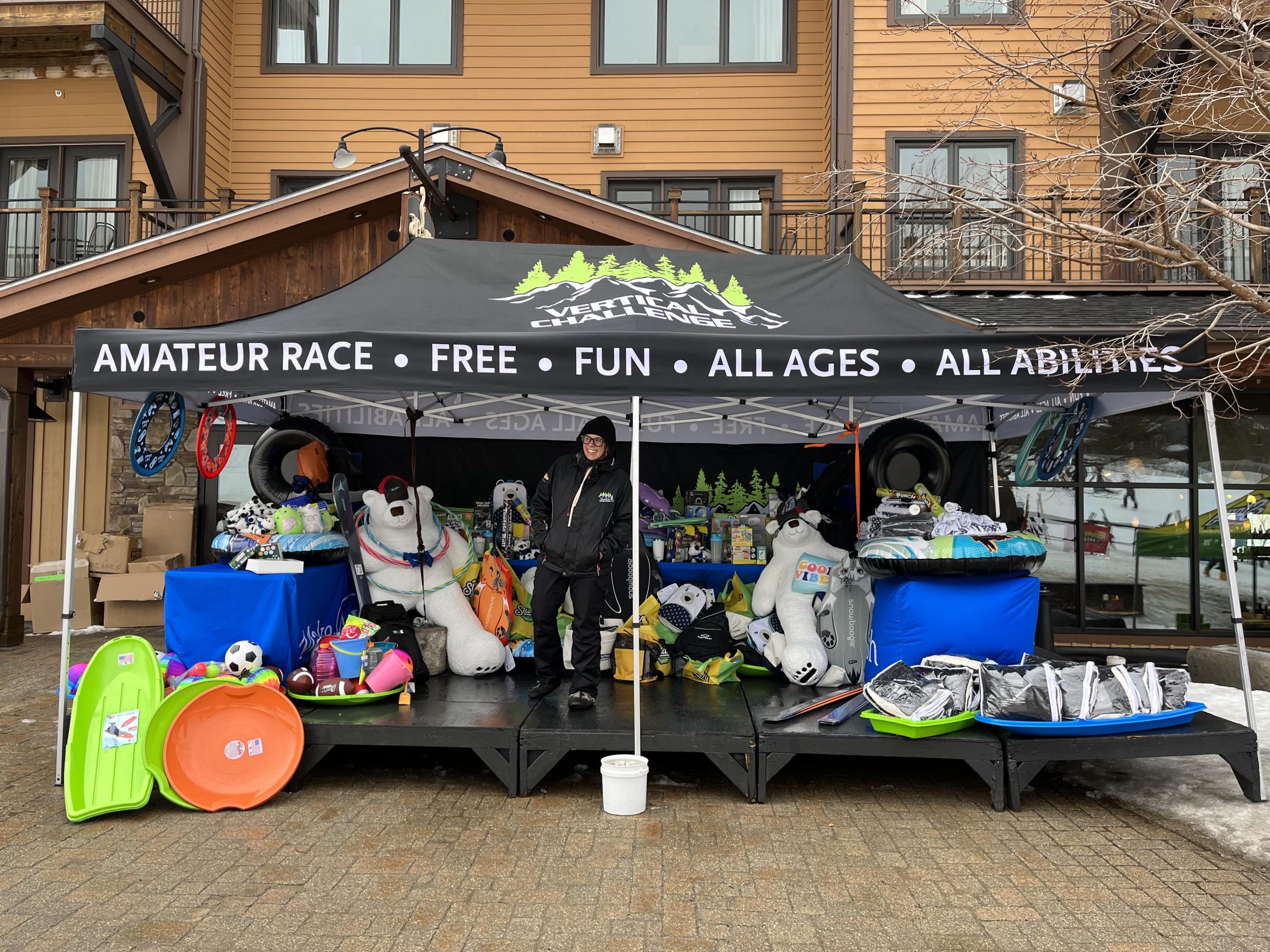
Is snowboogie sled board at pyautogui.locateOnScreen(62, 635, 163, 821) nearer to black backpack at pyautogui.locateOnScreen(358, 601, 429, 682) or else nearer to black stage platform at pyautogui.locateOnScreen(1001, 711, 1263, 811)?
black backpack at pyautogui.locateOnScreen(358, 601, 429, 682)

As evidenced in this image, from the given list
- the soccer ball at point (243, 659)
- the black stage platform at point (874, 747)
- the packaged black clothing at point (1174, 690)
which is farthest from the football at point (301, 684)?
the packaged black clothing at point (1174, 690)

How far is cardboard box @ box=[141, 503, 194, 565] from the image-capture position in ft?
36.9

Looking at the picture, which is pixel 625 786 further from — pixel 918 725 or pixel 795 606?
pixel 795 606

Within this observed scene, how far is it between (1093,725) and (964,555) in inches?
44.7

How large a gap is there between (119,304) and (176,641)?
5110 millimetres

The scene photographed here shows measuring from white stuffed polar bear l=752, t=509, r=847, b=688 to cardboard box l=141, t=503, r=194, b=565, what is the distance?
7.58 meters

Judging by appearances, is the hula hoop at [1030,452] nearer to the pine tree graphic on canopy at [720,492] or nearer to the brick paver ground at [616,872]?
the pine tree graphic on canopy at [720,492]

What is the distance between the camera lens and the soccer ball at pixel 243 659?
5508 mm

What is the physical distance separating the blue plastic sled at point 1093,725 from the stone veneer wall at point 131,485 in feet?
32.5

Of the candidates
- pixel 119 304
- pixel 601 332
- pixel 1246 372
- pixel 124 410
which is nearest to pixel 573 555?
pixel 601 332

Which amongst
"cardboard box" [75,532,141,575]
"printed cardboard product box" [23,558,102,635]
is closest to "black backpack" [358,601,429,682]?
"cardboard box" [75,532,141,575]

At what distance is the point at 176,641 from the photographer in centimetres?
579

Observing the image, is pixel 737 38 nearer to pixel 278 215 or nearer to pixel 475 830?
pixel 278 215

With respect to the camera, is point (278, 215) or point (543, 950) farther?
A: point (278, 215)
